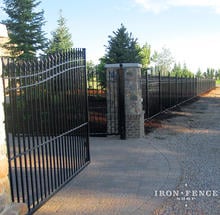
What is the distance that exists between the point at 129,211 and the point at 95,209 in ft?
1.66

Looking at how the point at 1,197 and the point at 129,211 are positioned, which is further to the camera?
the point at 129,211

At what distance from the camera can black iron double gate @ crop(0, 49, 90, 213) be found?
418 cm

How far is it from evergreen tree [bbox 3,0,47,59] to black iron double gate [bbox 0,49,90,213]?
19.6 metres

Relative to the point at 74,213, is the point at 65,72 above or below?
above

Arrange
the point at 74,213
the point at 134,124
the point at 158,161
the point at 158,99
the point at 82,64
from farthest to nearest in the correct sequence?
the point at 158,99, the point at 134,124, the point at 158,161, the point at 82,64, the point at 74,213

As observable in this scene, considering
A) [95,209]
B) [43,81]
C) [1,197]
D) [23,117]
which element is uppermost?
[43,81]

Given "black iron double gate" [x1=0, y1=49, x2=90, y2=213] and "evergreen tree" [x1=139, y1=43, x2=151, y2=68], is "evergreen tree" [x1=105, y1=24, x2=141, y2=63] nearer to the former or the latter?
"evergreen tree" [x1=139, y1=43, x2=151, y2=68]

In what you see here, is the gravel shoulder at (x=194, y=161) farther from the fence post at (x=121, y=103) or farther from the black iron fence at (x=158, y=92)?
the fence post at (x=121, y=103)

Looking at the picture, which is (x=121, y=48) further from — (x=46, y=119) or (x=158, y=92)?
(x=46, y=119)

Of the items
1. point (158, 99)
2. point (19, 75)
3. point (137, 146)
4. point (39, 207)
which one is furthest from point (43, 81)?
point (158, 99)

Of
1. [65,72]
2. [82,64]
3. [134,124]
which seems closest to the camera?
[65,72]

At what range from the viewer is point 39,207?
4.77 m

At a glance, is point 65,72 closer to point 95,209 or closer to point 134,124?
point 95,209

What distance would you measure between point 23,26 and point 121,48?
992 centimetres
